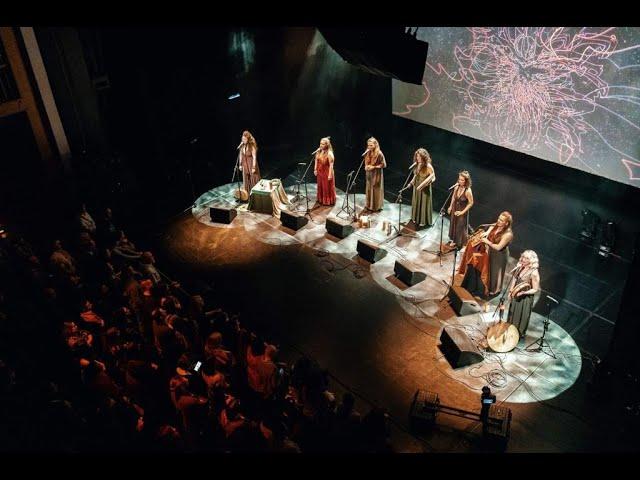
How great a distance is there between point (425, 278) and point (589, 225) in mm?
3350

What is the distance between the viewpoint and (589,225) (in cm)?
1021

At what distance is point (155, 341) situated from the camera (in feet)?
23.4

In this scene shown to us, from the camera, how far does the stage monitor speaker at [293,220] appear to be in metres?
10.7

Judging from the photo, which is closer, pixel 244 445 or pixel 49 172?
pixel 244 445

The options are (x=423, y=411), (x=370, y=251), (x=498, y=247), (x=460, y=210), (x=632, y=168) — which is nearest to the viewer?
(x=423, y=411)

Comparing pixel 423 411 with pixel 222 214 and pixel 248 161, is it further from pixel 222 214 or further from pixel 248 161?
pixel 248 161

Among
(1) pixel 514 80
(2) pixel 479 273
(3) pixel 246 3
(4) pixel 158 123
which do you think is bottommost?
(2) pixel 479 273

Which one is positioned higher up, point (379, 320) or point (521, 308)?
point (521, 308)

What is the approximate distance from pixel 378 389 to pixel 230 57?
8682mm

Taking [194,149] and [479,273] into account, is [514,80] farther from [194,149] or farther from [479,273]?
[194,149]

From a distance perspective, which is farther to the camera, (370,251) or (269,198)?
(269,198)

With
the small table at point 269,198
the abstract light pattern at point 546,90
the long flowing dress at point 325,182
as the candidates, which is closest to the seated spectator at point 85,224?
the small table at point 269,198

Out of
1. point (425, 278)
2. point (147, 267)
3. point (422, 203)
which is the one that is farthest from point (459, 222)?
point (147, 267)

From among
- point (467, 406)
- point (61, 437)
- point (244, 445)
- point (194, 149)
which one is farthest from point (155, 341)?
point (194, 149)
